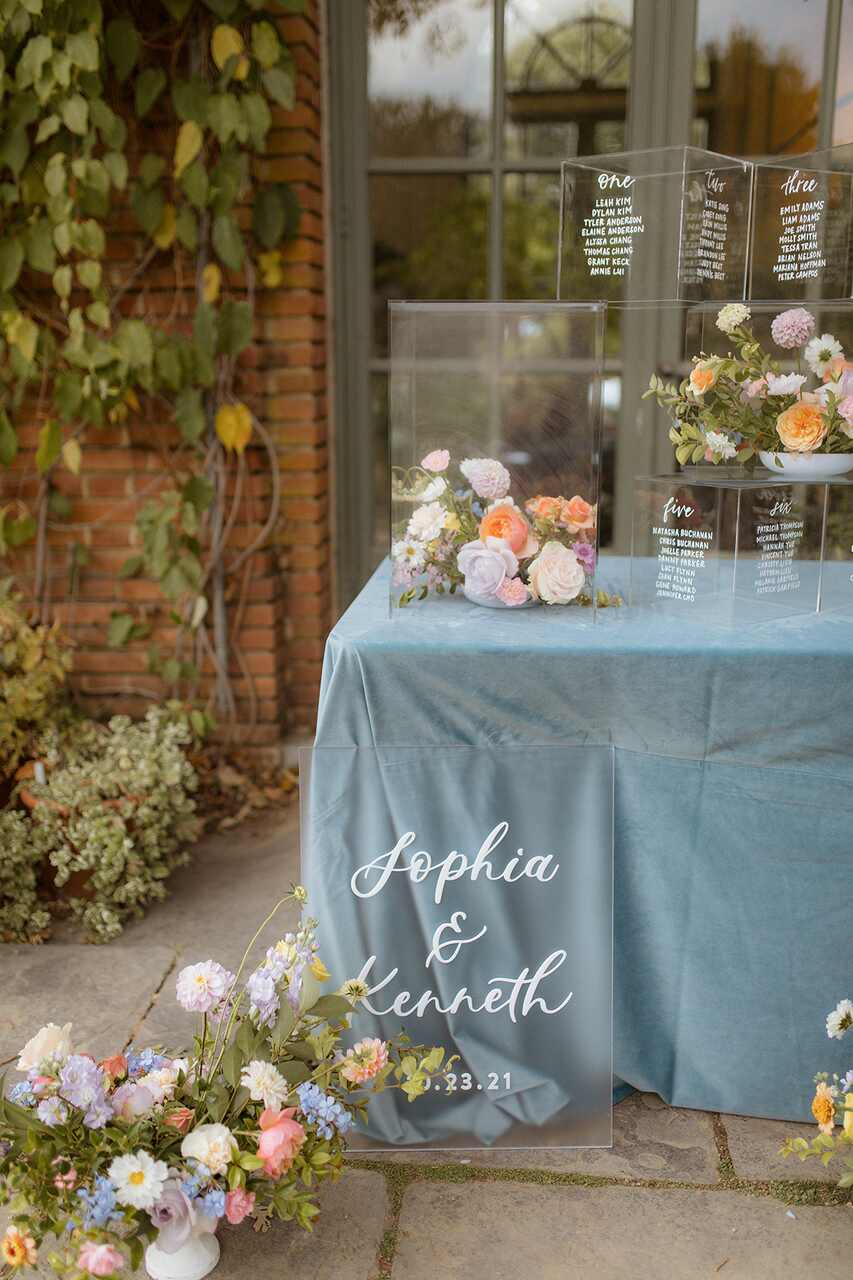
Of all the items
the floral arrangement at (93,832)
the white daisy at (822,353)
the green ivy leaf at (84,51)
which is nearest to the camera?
the white daisy at (822,353)

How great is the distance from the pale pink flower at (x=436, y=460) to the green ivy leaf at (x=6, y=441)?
1.62 meters

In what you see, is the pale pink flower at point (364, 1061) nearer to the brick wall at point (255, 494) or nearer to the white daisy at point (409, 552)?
the white daisy at point (409, 552)

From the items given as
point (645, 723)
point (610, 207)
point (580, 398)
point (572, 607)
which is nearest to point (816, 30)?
point (610, 207)

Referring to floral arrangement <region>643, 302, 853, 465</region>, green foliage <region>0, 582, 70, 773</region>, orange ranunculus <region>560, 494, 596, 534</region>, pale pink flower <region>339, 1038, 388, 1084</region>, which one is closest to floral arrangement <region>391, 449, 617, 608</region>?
orange ranunculus <region>560, 494, 596, 534</region>

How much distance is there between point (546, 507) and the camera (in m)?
1.79

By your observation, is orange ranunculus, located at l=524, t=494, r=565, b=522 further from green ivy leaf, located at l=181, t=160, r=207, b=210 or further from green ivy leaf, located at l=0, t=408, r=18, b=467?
green ivy leaf, located at l=0, t=408, r=18, b=467

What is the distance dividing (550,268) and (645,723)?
1.94 m

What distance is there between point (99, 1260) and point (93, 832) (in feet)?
4.06

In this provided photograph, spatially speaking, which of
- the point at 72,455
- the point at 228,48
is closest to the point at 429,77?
the point at 228,48

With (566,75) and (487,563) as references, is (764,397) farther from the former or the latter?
(566,75)

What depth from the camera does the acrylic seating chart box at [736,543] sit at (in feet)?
5.71

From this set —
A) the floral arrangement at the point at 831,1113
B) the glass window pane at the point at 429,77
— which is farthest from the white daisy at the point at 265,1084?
the glass window pane at the point at 429,77

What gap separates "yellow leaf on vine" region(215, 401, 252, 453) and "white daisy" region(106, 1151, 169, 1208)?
200 cm

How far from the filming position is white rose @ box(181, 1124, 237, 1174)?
1414 mm
